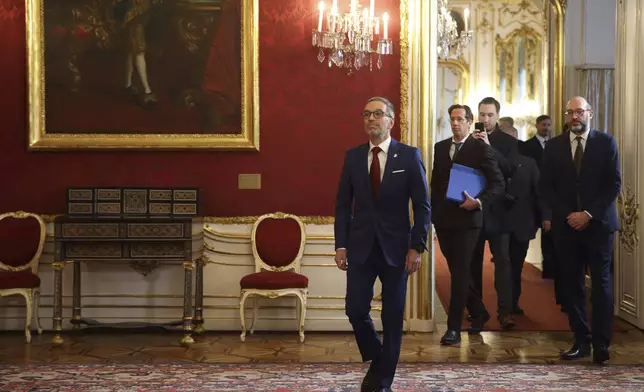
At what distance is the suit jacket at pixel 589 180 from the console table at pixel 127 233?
2.68 meters

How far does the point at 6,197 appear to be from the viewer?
6934mm

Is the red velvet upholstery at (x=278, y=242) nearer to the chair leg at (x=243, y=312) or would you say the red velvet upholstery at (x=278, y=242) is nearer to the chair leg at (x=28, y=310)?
the chair leg at (x=243, y=312)

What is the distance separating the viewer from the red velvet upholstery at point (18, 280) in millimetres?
6359

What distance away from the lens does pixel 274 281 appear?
6402mm

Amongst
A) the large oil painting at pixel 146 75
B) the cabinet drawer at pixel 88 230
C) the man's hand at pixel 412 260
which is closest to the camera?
the man's hand at pixel 412 260

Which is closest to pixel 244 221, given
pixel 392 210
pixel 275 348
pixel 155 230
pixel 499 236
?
pixel 155 230

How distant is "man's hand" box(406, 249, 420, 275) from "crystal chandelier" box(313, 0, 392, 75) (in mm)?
2477

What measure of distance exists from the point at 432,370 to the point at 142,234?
2.39 meters

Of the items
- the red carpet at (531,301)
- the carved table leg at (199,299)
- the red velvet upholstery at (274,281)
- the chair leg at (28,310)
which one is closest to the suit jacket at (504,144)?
the red carpet at (531,301)

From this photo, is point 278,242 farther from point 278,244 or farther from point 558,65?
point 558,65

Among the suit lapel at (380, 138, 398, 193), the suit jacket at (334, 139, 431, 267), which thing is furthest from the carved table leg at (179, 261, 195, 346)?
the suit lapel at (380, 138, 398, 193)

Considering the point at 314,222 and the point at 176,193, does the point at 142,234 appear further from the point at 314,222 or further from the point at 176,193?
the point at 314,222

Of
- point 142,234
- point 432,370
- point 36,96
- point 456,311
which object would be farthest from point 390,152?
point 36,96

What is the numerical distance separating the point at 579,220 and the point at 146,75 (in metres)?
3.59
